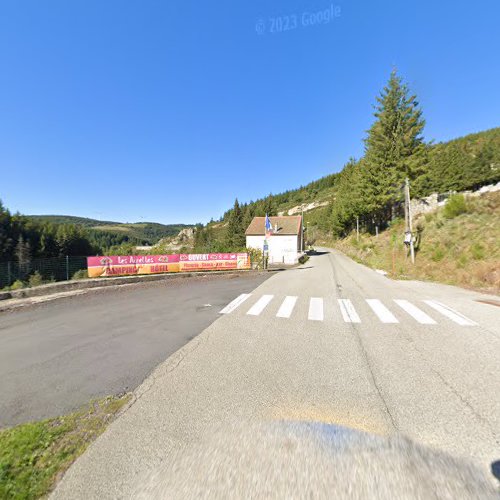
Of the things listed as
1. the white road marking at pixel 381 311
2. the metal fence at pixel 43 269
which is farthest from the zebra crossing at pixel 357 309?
the metal fence at pixel 43 269

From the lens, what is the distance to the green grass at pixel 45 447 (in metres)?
2.32

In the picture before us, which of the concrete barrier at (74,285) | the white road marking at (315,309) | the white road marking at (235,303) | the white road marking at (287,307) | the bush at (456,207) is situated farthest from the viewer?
the bush at (456,207)

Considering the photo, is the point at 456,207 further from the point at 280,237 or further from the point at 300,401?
the point at 300,401

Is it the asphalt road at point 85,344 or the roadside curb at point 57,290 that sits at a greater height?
the roadside curb at point 57,290

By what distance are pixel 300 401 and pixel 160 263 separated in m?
15.4

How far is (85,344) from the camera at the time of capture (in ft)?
19.4

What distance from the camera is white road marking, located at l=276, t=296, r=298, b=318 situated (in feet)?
26.1

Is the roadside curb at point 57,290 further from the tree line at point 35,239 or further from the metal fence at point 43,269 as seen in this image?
the tree line at point 35,239

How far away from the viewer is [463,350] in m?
5.16

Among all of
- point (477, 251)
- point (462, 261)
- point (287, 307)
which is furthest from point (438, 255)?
point (287, 307)

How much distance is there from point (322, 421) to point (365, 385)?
1257 millimetres

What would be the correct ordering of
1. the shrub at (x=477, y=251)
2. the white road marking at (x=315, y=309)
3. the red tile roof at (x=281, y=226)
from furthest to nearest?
the red tile roof at (x=281, y=226) → the shrub at (x=477, y=251) → the white road marking at (x=315, y=309)

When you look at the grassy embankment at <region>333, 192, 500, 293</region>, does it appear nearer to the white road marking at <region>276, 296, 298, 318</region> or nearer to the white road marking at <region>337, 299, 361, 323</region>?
the white road marking at <region>337, 299, 361, 323</region>

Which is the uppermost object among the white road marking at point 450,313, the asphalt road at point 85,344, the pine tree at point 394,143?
the pine tree at point 394,143
